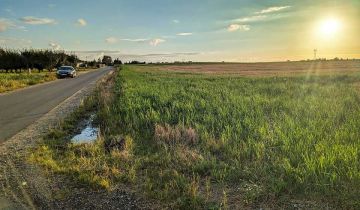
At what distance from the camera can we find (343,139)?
7578 mm

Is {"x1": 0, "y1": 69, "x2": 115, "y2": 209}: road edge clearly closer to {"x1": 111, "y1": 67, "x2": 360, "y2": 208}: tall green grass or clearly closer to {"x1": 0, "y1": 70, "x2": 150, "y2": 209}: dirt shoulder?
{"x1": 0, "y1": 70, "x2": 150, "y2": 209}: dirt shoulder

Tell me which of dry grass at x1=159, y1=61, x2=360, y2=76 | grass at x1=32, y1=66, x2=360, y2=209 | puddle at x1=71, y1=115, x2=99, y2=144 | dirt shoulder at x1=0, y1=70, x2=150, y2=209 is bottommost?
dry grass at x1=159, y1=61, x2=360, y2=76

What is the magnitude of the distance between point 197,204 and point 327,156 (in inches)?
100

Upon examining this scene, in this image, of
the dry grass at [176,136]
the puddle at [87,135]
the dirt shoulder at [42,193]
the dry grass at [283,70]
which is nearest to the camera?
the dirt shoulder at [42,193]

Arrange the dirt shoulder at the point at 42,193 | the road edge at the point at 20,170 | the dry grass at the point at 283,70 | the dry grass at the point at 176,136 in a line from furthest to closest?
the dry grass at the point at 283,70 < the dry grass at the point at 176,136 < the road edge at the point at 20,170 < the dirt shoulder at the point at 42,193

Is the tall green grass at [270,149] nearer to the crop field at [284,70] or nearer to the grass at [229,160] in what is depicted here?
the grass at [229,160]

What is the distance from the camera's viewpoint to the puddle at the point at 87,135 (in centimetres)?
970

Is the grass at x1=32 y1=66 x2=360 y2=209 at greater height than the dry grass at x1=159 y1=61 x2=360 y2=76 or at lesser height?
greater

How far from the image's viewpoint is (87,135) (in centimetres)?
1050

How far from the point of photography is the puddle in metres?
9.70

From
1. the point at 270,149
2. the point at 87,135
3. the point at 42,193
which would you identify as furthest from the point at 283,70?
the point at 42,193

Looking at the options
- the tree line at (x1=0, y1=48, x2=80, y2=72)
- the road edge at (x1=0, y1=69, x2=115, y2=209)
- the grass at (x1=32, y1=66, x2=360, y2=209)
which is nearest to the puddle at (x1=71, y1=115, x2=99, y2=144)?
the grass at (x1=32, y1=66, x2=360, y2=209)

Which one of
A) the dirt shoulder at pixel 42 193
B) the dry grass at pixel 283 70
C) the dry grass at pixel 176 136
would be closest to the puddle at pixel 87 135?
the dry grass at pixel 176 136

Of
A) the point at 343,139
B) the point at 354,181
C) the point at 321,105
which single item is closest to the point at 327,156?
the point at 354,181
